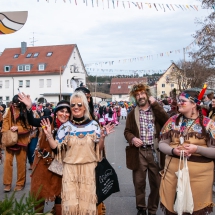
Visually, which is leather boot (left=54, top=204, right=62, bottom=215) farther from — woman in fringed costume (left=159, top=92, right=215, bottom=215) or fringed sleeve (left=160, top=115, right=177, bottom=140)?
fringed sleeve (left=160, top=115, right=177, bottom=140)

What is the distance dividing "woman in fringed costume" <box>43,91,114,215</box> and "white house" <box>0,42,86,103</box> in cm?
5023

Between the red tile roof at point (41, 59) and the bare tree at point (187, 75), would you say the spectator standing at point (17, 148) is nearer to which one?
the bare tree at point (187, 75)

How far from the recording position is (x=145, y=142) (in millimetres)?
5230

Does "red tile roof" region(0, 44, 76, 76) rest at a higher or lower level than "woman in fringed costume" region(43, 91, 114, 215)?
higher

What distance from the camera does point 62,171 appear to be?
14.2ft

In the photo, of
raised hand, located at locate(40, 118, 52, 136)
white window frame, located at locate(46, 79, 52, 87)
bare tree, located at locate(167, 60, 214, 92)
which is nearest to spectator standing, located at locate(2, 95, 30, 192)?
raised hand, located at locate(40, 118, 52, 136)

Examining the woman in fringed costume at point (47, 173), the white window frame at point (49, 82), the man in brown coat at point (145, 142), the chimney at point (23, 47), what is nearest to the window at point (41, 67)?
the white window frame at point (49, 82)

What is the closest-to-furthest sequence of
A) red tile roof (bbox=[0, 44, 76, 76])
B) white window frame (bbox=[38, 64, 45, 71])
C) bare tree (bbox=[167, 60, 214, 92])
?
bare tree (bbox=[167, 60, 214, 92]), red tile roof (bbox=[0, 44, 76, 76]), white window frame (bbox=[38, 64, 45, 71])

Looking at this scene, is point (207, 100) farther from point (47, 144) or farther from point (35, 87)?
point (35, 87)

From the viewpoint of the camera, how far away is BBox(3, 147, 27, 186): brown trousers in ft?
22.0

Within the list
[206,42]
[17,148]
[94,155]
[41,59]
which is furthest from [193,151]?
[41,59]

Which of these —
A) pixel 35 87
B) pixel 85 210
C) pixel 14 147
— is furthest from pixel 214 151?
pixel 35 87

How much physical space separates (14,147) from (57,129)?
2538 mm

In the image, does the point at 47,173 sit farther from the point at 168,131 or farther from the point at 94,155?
the point at 168,131
